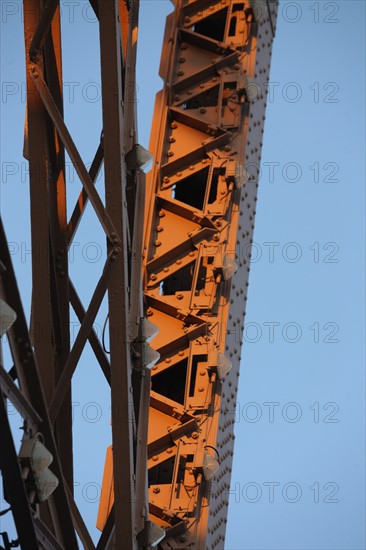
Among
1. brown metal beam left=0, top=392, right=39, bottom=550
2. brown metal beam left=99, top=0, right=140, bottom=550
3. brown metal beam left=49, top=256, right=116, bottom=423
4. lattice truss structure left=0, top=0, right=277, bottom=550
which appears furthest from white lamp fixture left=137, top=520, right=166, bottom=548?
brown metal beam left=0, top=392, right=39, bottom=550

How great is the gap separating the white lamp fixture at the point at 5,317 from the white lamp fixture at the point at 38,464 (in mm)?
715

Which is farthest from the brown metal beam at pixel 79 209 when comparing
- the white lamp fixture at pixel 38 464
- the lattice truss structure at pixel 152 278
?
the white lamp fixture at pixel 38 464

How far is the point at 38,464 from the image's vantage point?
7105mm

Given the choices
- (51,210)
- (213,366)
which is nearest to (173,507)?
(213,366)

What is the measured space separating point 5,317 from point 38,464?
0.85 m

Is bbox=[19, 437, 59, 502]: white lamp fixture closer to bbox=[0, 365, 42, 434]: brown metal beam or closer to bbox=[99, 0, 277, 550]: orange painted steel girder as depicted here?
bbox=[0, 365, 42, 434]: brown metal beam

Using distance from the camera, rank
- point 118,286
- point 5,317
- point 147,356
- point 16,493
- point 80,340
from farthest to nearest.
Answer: point 147,356, point 118,286, point 80,340, point 16,493, point 5,317

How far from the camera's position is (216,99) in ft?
38.6

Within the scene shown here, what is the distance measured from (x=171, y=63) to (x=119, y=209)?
3.79 m

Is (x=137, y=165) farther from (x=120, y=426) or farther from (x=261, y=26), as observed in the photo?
(x=261, y=26)

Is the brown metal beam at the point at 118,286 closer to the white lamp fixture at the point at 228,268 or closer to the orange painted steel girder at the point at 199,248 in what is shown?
the orange painted steel girder at the point at 199,248

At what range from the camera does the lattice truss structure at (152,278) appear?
7875 millimetres

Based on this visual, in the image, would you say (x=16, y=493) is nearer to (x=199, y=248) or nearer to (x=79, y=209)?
(x=79, y=209)

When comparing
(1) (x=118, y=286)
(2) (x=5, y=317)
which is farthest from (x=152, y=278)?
(2) (x=5, y=317)
